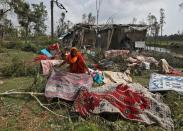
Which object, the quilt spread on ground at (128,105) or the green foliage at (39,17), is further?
the green foliage at (39,17)

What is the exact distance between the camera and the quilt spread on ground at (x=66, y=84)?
24.3 ft

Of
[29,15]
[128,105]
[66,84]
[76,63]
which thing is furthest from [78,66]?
[29,15]

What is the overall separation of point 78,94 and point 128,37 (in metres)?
14.1

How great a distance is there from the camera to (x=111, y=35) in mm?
20672

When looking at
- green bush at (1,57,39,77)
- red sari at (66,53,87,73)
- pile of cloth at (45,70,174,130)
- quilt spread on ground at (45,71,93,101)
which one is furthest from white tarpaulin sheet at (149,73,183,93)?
green bush at (1,57,39,77)

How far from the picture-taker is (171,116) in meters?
6.44

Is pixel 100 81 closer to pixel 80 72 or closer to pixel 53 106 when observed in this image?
pixel 80 72

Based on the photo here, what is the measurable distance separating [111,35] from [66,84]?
43.1ft

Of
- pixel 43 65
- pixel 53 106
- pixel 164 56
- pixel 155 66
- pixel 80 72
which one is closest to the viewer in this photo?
pixel 53 106

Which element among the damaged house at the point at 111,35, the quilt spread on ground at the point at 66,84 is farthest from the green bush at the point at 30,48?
the quilt spread on ground at the point at 66,84

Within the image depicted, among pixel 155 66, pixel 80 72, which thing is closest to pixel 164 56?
pixel 155 66

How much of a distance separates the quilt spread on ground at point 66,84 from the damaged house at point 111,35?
12.1 meters

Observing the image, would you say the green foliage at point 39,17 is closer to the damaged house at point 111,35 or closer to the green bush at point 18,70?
the damaged house at point 111,35

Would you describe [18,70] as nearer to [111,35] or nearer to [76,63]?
[76,63]
